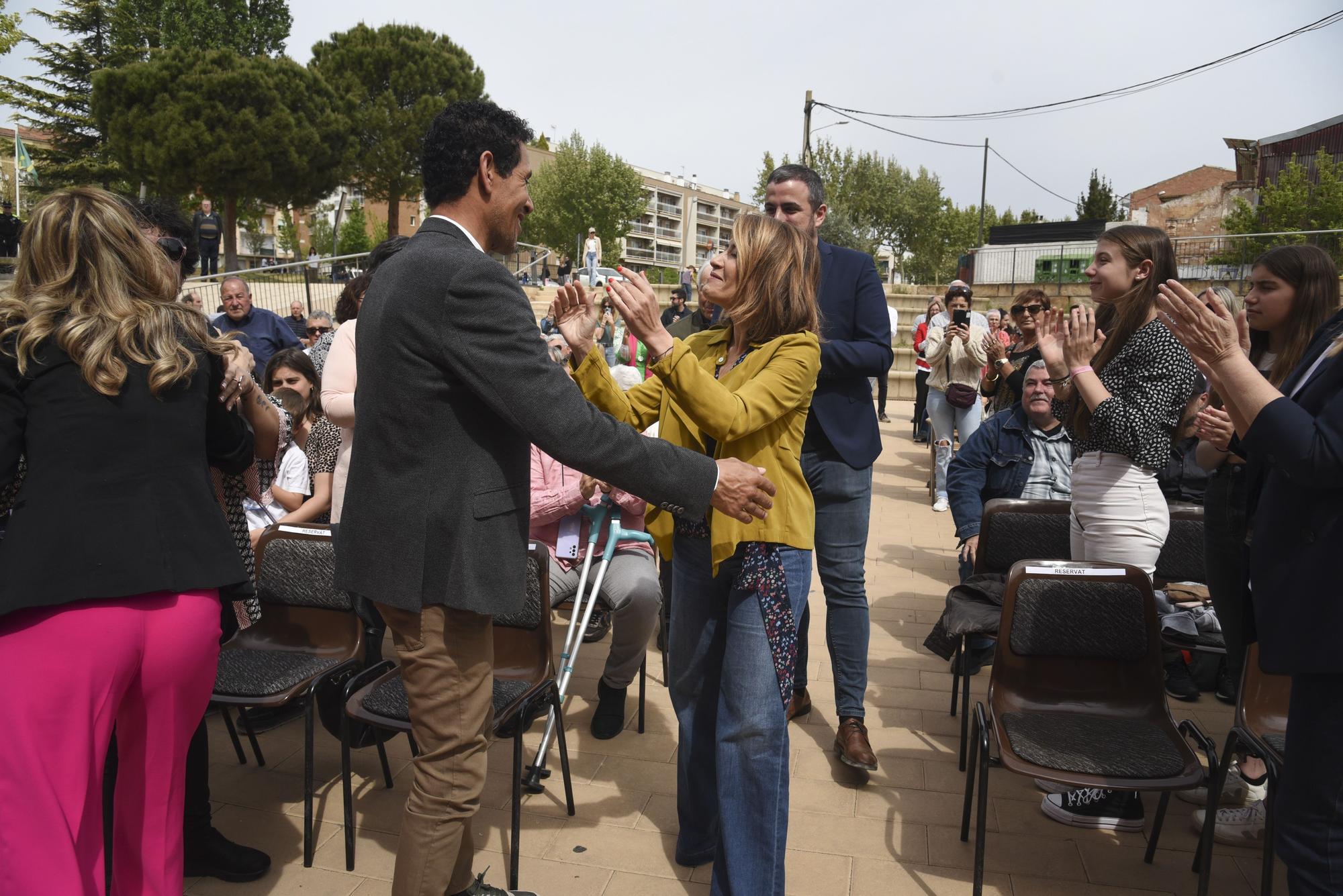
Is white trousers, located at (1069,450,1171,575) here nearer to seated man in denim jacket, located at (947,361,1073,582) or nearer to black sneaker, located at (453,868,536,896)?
seated man in denim jacket, located at (947,361,1073,582)

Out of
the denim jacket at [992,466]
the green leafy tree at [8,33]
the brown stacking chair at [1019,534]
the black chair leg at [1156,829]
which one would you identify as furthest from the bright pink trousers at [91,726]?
the green leafy tree at [8,33]

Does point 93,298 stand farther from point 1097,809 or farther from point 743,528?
point 1097,809

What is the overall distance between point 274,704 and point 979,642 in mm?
3118

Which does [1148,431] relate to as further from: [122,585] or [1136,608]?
[122,585]

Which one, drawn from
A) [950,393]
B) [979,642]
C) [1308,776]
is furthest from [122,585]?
[950,393]

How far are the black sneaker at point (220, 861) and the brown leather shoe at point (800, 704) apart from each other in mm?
2137

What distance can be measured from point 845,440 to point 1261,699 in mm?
1581

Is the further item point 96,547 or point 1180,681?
point 1180,681

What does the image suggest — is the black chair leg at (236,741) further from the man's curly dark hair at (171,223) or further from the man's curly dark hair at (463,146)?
the man's curly dark hair at (463,146)

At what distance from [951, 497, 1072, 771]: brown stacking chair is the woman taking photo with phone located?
31.3 inches

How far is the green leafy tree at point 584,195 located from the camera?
172 feet

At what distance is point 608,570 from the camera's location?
4090 mm

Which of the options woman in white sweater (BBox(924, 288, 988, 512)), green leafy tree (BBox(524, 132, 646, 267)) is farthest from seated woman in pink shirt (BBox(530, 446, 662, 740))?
green leafy tree (BBox(524, 132, 646, 267))

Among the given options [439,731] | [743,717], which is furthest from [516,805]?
[743,717]
